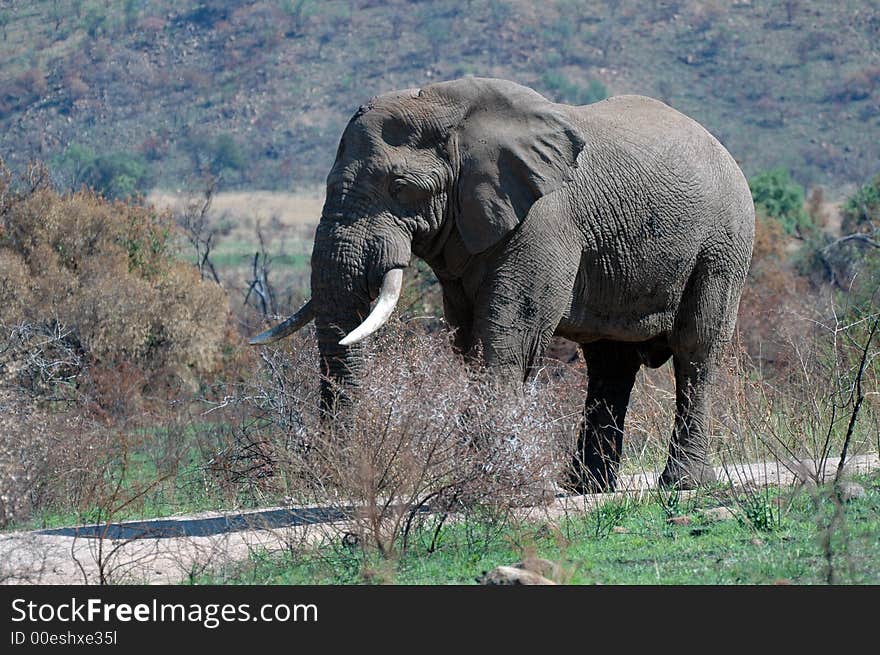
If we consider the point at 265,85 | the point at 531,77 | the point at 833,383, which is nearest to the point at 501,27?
the point at 531,77

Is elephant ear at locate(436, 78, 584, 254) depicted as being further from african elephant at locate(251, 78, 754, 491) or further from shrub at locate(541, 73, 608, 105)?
shrub at locate(541, 73, 608, 105)

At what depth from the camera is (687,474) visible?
34.9 ft

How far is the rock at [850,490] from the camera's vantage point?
8.74 metres

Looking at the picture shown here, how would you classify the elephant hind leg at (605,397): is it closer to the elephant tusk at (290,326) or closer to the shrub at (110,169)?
the elephant tusk at (290,326)

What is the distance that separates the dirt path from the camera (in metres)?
7.71

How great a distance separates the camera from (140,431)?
1619 centimetres

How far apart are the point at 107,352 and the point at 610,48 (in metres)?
47.4

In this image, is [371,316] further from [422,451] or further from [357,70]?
[357,70]

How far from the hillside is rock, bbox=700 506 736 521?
42.0m

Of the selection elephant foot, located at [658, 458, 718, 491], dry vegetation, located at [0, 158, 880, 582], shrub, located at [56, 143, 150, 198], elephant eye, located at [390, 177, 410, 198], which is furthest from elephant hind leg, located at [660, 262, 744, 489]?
shrub, located at [56, 143, 150, 198]

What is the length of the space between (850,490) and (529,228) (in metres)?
2.49

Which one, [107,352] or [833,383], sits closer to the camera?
[833,383]

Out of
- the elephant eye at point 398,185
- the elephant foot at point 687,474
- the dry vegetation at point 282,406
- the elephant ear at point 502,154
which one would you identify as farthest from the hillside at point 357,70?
the elephant eye at point 398,185
